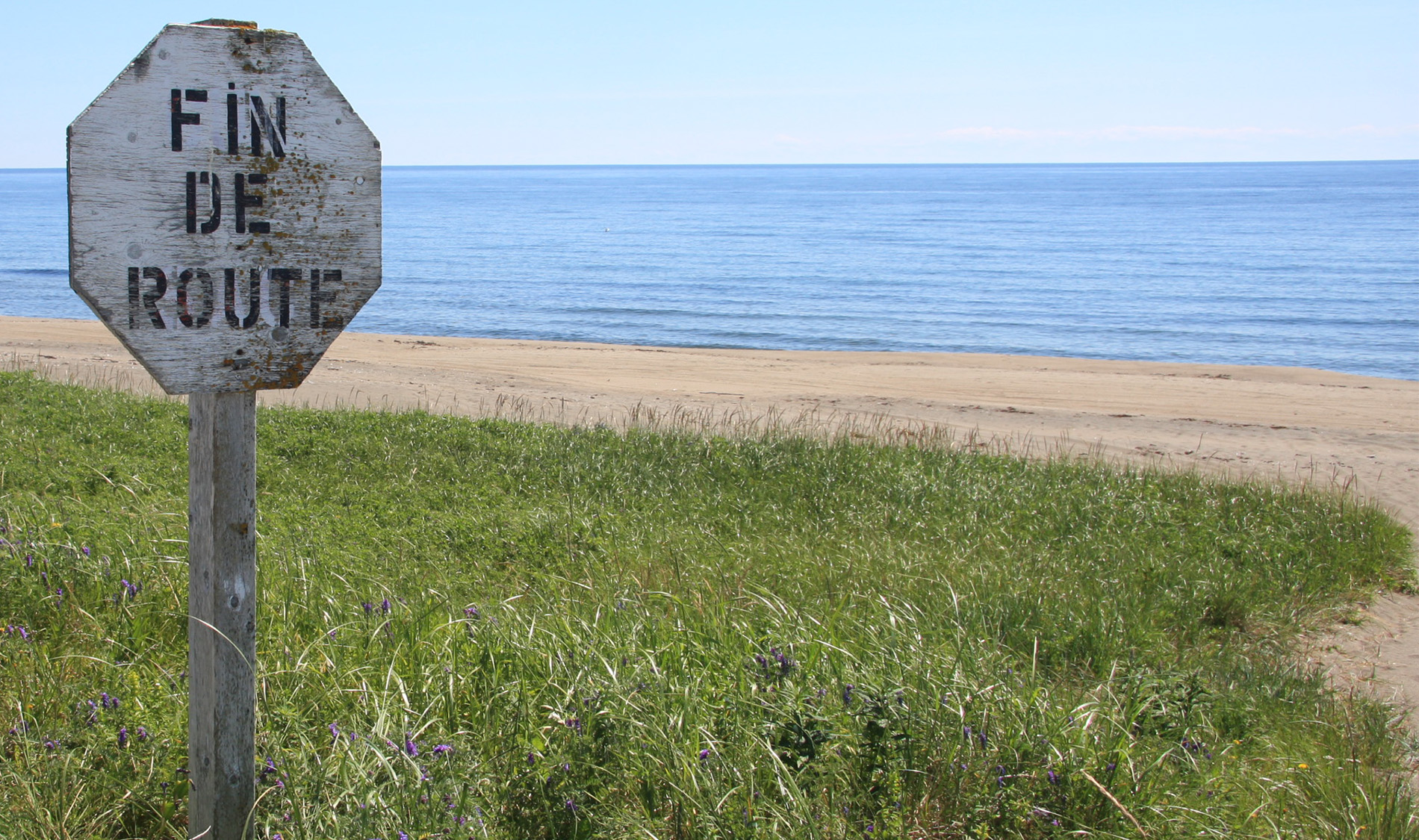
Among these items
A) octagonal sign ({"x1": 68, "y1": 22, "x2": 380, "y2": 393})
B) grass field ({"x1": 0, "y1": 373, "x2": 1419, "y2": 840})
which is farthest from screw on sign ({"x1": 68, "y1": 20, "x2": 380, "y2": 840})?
grass field ({"x1": 0, "y1": 373, "x2": 1419, "y2": 840})

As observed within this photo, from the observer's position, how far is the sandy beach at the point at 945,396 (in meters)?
12.5

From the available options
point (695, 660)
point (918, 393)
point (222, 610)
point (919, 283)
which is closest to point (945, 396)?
point (918, 393)


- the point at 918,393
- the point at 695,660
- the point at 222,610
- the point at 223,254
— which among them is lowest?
the point at 918,393

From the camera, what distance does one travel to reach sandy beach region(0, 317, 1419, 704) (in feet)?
41.1

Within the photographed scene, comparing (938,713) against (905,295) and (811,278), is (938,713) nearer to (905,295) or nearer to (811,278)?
(905,295)

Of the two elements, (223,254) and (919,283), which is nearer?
(223,254)

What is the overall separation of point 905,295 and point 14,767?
119 ft

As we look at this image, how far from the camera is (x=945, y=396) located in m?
18.8

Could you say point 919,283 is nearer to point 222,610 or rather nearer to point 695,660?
point 695,660

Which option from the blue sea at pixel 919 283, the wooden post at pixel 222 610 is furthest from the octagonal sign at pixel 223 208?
the blue sea at pixel 919 283

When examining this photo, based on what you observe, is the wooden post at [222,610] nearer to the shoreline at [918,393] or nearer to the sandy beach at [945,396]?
the sandy beach at [945,396]

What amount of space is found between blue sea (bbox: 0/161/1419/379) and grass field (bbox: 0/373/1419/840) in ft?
66.6

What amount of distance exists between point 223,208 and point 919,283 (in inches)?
1579

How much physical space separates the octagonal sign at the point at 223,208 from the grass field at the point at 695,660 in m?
1.17
